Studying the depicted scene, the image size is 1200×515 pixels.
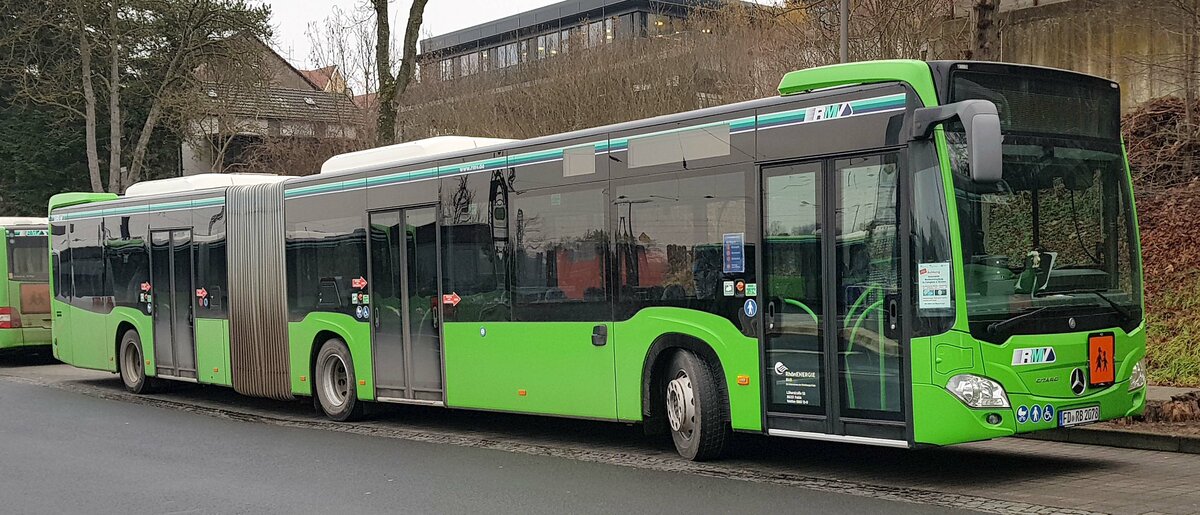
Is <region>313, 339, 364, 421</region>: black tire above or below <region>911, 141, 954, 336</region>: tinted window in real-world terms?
below

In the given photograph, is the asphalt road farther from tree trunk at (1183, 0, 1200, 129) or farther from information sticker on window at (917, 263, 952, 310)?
tree trunk at (1183, 0, 1200, 129)

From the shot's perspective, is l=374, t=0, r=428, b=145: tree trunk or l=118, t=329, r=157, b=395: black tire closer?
l=118, t=329, r=157, b=395: black tire

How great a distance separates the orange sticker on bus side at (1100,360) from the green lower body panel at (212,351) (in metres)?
12.1

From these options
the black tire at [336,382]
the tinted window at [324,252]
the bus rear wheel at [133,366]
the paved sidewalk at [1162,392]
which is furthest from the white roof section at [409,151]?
the paved sidewalk at [1162,392]

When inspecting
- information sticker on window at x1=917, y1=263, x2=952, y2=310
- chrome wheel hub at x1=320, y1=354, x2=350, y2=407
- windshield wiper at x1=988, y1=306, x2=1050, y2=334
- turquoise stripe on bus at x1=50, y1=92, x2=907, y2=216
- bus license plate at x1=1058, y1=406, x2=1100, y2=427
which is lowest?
chrome wheel hub at x1=320, y1=354, x2=350, y2=407

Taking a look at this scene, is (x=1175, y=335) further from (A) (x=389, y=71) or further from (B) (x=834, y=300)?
(A) (x=389, y=71)

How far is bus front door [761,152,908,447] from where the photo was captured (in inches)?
366

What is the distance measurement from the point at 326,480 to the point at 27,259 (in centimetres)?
1800

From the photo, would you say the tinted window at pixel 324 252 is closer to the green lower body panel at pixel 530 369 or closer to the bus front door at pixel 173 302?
the green lower body panel at pixel 530 369

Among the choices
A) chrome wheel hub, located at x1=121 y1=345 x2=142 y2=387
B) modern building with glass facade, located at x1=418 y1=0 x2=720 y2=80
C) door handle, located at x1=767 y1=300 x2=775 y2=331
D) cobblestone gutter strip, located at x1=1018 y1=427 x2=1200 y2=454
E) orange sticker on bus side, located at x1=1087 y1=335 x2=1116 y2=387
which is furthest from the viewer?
modern building with glass facade, located at x1=418 y1=0 x2=720 y2=80

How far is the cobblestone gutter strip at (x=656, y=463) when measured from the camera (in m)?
8.60

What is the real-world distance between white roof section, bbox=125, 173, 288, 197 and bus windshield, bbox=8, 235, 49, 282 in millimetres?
7016

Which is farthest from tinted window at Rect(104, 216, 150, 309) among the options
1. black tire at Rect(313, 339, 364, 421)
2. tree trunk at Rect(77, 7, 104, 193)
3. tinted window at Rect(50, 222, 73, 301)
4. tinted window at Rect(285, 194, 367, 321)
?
tree trunk at Rect(77, 7, 104, 193)

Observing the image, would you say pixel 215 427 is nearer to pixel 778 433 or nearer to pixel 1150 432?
pixel 778 433
